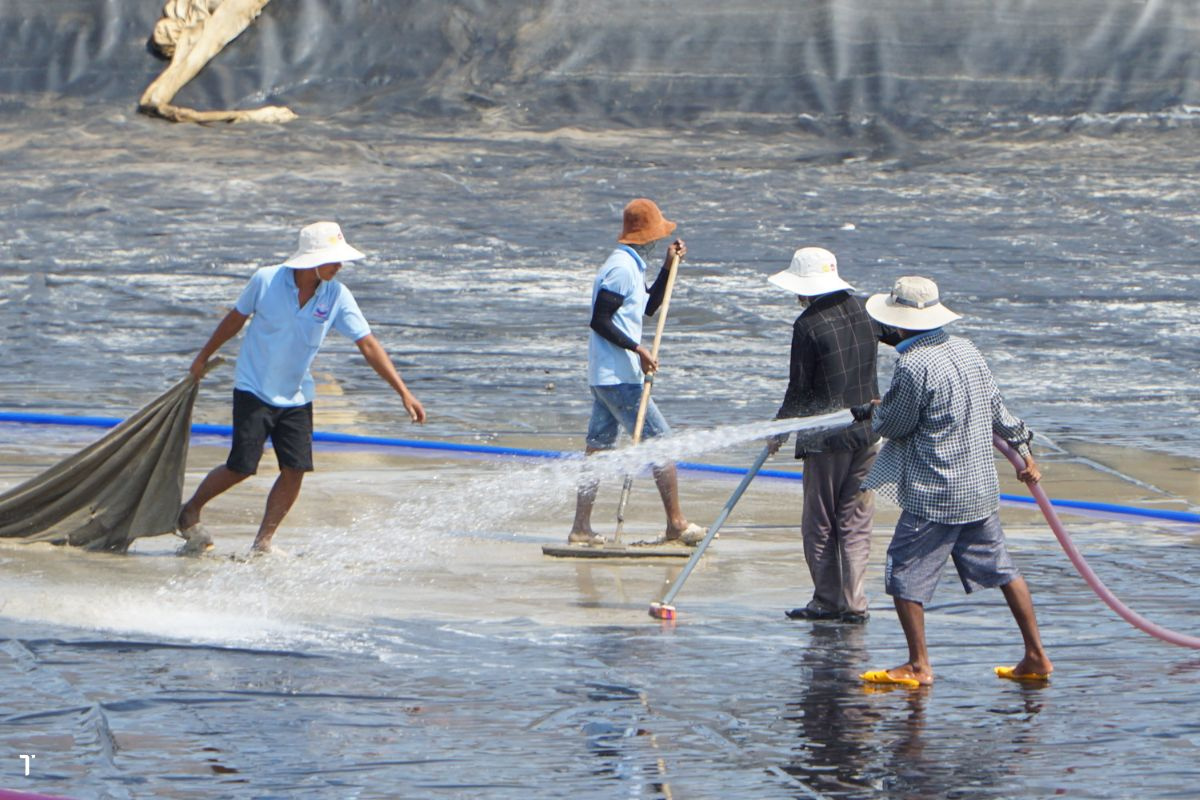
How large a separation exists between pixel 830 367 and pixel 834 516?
591mm

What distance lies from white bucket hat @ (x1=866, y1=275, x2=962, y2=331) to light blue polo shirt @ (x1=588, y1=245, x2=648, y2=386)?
2.25 metres

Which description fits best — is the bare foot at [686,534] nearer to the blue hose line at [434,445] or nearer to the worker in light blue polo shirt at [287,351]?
the worker in light blue polo shirt at [287,351]

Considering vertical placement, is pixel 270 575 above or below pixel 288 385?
below

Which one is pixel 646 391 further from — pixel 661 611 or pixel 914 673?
pixel 914 673

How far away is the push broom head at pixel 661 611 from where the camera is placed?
7.52 m

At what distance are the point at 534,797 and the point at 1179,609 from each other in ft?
11.7

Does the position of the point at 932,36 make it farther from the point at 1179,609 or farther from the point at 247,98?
the point at 1179,609

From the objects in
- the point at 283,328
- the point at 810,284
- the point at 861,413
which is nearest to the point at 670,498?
the point at 810,284

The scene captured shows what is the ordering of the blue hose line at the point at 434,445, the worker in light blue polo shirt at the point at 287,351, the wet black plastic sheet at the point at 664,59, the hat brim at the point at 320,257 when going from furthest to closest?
the wet black plastic sheet at the point at 664,59
the blue hose line at the point at 434,445
the worker in light blue polo shirt at the point at 287,351
the hat brim at the point at 320,257

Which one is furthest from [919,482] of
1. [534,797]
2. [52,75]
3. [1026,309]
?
[52,75]

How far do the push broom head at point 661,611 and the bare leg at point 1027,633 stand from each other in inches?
53.2

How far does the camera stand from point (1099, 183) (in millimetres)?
24984

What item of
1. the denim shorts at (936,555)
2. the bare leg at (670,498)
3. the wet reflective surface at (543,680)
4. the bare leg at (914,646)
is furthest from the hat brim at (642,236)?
the bare leg at (914,646)

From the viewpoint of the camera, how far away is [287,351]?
Answer: 8.45 metres
